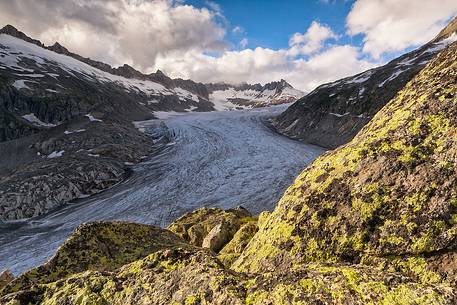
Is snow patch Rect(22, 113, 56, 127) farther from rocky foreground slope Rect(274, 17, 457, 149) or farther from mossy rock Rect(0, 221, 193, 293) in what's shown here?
mossy rock Rect(0, 221, 193, 293)

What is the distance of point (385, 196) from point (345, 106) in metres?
67.3

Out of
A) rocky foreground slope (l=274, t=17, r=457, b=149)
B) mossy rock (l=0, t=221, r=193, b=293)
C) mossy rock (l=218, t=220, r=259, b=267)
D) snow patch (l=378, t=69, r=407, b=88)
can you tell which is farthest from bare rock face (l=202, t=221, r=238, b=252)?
snow patch (l=378, t=69, r=407, b=88)

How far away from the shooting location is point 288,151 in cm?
5719

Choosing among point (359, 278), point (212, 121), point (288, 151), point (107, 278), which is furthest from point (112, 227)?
point (212, 121)

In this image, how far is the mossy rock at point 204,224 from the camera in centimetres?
1338

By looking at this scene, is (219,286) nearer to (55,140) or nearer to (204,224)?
(204,224)

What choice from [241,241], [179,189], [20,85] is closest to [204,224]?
[241,241]

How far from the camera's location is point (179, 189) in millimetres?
45906

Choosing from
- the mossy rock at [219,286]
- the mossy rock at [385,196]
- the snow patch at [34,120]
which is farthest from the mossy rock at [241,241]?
the snow patch at [34,120]

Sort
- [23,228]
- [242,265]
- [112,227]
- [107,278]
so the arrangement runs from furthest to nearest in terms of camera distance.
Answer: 1. [23,228]
2. [112,227]
3. [242,265]
4. [107,278]

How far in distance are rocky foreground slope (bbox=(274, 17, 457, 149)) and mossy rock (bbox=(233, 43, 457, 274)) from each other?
53.9 metres

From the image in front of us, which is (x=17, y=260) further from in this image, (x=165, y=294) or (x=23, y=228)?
(x=165, y=294)

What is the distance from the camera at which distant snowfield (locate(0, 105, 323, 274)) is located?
37312 mm

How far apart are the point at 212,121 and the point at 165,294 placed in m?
91.9
